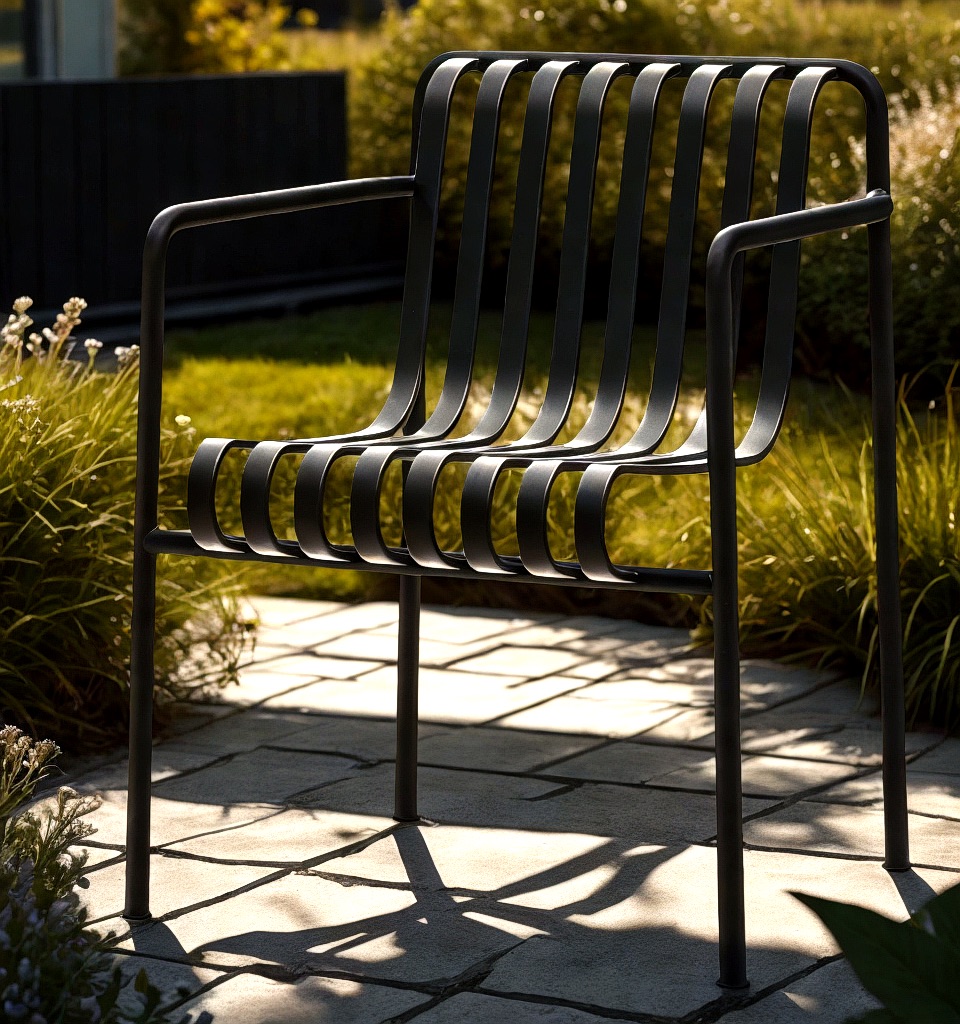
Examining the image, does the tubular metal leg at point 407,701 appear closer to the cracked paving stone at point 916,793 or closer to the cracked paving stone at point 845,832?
the cracked paving stone at point 845,832

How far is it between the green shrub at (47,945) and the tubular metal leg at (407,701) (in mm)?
841

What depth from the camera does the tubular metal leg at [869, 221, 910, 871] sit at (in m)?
2.59

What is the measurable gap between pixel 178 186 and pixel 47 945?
763 cm

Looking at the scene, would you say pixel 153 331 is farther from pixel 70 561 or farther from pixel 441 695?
pixel 441 695

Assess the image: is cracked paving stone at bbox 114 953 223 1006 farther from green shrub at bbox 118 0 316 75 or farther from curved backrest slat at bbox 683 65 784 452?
green shrub at bbox 118 0 316 75

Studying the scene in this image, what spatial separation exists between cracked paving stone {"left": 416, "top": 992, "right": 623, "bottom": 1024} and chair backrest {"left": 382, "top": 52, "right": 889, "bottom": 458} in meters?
0.84

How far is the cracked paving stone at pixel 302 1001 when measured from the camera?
86.4 inches

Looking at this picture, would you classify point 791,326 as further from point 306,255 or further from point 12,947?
point 306,255

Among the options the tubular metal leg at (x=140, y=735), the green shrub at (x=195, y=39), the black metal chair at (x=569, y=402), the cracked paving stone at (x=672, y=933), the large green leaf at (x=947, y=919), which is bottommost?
the cracked paving stone at (x=672, y=933)

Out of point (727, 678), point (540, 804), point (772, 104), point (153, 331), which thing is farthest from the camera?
point (772, 104)

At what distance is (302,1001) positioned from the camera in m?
2.25

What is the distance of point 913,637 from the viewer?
142 inches

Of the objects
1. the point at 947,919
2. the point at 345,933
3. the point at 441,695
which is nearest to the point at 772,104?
the point at 441,695

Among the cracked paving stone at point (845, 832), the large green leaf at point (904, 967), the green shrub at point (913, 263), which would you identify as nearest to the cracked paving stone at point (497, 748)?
the cracked paving stone at point (845, 832)
